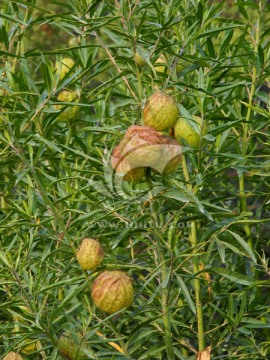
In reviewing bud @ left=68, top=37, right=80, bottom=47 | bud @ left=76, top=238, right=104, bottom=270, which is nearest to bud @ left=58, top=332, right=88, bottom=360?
bud @ left=76, top=238, right=104, bottom=270

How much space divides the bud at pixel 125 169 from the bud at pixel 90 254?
0.41 ft

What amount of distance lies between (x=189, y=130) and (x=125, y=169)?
0.45 ft

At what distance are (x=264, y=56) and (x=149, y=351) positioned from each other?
0.61 metres

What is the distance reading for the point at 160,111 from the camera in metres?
0.96

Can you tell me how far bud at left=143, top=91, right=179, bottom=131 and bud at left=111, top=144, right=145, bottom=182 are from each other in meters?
0.06

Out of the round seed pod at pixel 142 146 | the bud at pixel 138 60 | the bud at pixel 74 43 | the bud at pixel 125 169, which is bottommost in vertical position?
the bud at pixel 125 169

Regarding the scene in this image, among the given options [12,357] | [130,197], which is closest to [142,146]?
[130,197]

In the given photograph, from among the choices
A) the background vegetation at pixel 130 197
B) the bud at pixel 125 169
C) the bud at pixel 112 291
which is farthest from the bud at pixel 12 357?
the bud at pixel 125 169

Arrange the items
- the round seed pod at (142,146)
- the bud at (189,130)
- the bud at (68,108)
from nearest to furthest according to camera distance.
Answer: the round seed pod at (142,146) → the bud at (189,130) → the bud at (68,108)

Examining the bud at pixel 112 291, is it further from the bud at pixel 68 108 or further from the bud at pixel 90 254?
the bud at pixel 68 108

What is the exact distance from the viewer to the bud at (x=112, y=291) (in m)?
1.00

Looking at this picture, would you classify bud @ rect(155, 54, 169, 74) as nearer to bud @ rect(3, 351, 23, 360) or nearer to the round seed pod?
the round seed pod

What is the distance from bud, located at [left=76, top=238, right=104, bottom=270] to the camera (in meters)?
1.04

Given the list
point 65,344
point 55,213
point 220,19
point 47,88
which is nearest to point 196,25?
point 220,19
